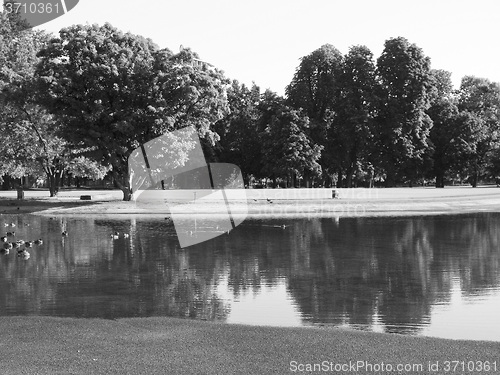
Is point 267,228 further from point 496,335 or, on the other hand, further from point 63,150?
point 63,150

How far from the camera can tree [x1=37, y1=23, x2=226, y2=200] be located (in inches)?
1880

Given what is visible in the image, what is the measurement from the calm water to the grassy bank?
65.4 inches

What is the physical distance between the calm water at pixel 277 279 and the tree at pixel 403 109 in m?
49.0

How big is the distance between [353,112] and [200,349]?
72.8 metres

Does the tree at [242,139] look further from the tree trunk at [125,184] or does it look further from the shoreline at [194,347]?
the shoreline at [194,347]

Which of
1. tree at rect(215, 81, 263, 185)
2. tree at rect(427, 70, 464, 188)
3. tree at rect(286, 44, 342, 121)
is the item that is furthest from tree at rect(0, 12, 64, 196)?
tree at rect(427, 70, 464, 188)

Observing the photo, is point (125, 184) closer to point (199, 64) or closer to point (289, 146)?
point (199, 64)

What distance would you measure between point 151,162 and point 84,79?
788cm

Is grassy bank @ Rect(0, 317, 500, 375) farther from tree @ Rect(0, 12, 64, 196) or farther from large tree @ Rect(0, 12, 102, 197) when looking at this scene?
tree @ Rect(0, 12, 64, 196)

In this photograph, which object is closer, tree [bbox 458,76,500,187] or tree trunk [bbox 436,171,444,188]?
tree [bbox 458,76,500,187]

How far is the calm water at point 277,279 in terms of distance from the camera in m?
12.6

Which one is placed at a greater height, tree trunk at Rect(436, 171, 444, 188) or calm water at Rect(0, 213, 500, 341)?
tree trunk at Rect(436, 171, 444, 188)

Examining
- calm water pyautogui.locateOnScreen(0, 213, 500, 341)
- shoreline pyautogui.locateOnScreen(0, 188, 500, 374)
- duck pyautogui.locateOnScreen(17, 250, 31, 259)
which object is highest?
duck pyautogui.locateOnScreen(17, 250, 31, 259)

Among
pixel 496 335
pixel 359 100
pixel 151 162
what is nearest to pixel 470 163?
pixel 359 100
